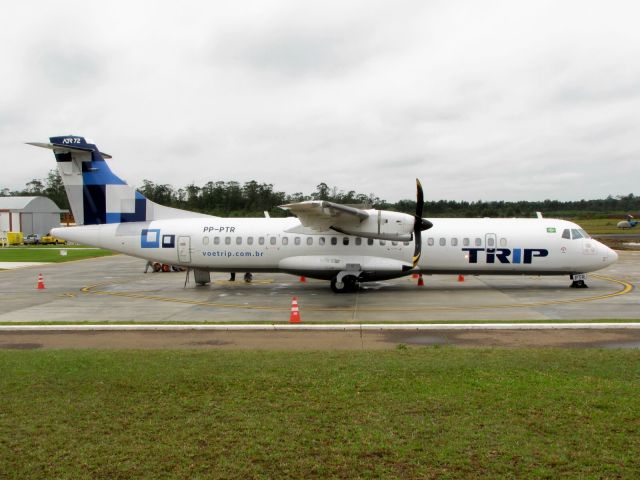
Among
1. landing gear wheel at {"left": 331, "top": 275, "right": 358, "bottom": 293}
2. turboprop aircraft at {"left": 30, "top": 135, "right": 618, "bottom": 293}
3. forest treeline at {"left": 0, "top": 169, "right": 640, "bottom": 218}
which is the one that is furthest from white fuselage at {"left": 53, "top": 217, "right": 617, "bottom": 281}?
forest treeline at {"left": 0, "top": 169, "right": 640, "bottom": 218}

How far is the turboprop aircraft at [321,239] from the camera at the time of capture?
66.5ft

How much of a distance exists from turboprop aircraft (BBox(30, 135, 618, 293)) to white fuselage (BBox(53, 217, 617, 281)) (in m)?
0.04

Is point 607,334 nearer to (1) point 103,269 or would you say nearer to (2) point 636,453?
(2) point 636,453

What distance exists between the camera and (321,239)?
20859 mm

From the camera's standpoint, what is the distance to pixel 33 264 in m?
35.4

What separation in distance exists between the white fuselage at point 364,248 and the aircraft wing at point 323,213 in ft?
2.99

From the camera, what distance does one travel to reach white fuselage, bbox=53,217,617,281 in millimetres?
20516

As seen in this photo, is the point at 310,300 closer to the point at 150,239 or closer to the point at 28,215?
the point at 150,239

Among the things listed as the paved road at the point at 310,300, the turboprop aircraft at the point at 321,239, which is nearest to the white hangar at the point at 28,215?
the paved road at the point at 310,300

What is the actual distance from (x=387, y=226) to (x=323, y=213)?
2503 millimetres

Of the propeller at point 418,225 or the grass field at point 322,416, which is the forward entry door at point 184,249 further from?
the grass field at point 322,416

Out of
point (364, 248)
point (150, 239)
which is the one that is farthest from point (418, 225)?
point (150, 239)

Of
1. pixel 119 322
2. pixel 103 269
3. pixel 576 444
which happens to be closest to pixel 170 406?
pixel 576 444

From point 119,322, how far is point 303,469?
34.7 feet
